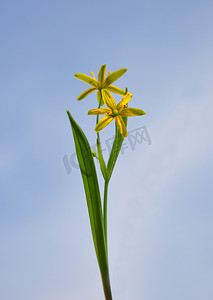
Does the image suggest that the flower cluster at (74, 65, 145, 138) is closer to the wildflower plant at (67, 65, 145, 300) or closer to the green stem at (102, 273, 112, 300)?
the wildflower plant at (67, 65, 145, 300)

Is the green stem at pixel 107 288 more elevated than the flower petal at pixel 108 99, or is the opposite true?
the flower petal at pixel 108 99

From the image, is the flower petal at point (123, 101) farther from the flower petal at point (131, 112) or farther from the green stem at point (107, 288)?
the green stem at point (107, 288)

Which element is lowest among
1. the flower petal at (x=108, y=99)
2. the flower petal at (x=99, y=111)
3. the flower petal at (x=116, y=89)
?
the flower petal at (x=99, y=111)

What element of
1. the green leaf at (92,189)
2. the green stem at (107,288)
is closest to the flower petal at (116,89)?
the green leaf at (92,189)

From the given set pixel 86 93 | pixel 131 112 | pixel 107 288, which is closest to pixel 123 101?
pixel 131 112

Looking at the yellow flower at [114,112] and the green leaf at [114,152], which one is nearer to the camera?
the yellow flower at [114,112]

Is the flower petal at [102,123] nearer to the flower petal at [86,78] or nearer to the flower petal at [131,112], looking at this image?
the flower petal at [131,112]

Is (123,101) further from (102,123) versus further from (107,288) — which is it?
(107,288)

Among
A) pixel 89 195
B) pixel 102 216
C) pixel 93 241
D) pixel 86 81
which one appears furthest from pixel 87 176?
pixel 86 81
